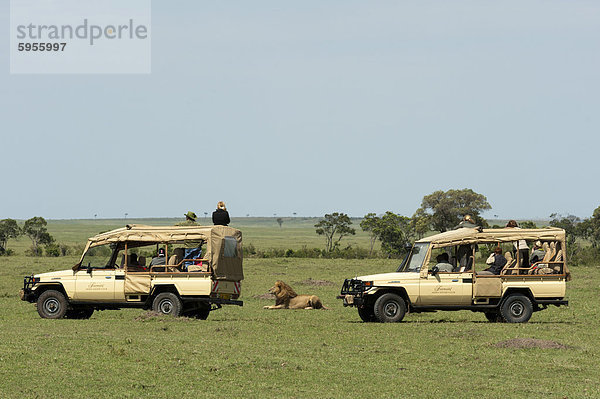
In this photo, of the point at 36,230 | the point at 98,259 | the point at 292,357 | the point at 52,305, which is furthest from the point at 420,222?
the point at 292,357

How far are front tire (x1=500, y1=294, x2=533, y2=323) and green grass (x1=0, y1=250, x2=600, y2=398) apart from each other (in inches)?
20.4

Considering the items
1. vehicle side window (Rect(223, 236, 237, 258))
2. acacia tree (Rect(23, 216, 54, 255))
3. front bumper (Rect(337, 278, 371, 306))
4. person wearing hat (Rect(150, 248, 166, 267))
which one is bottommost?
front bumper (Rect(337, 278, 371, 306))

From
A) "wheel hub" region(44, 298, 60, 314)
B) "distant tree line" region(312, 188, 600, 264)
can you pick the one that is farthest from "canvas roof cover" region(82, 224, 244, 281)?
"distant tree line" region(312, 188, 600, 264)

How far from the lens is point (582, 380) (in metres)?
12.8

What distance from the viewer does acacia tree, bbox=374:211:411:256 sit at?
265 feet

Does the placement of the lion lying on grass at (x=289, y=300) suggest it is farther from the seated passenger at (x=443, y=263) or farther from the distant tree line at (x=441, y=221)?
the distant tree line at (x=441, y=221)

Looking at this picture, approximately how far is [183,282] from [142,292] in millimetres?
1098

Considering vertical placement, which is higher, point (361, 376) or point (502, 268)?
point (502, 268)

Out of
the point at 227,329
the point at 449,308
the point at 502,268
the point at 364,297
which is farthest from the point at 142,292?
the point at 502,268

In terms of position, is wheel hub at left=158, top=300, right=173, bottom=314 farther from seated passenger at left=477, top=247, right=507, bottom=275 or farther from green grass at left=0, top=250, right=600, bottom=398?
seated passenger at left=477, top=247, right=507, bottom=275

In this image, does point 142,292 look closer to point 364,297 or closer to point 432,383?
point 364,297

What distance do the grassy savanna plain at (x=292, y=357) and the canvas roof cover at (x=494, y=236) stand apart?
2.04 metres

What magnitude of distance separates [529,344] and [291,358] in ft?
15.8

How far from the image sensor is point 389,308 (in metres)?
21.2
